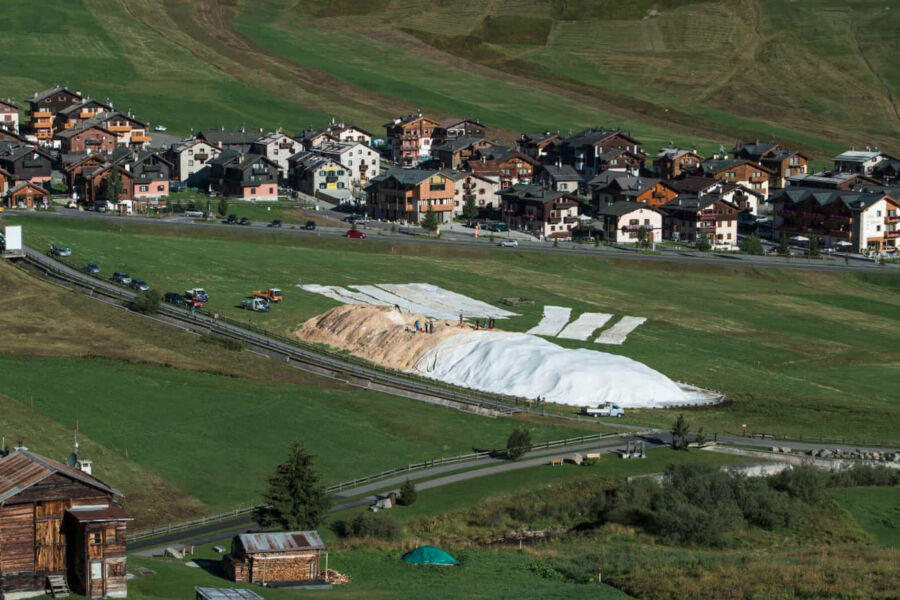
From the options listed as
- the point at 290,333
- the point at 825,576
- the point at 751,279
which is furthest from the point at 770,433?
the point at 751,279

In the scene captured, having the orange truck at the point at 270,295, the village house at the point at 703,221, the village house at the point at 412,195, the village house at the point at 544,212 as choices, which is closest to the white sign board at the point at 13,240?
the orange truck at the point at 270,295

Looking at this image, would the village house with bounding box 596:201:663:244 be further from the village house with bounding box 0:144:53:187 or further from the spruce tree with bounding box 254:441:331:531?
the spruce tree with bounding box 254:441:331:531

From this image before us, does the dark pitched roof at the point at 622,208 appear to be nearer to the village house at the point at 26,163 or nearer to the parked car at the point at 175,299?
the village house at the point at 26,163

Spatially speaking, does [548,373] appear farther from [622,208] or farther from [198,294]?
[622,208]

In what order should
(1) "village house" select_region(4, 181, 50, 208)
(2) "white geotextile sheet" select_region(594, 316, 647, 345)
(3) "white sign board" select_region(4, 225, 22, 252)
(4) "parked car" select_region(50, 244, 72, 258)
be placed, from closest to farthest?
(2) "white geotextile sheet" select_region(594, 316, 647, 345) → (3) "white sign board" select_region(4, 225, 22, 252) → (4) "parked car" select_region(50, 244, 72, 258) → (1) "village house" select_region(4, 181, 50, 208)

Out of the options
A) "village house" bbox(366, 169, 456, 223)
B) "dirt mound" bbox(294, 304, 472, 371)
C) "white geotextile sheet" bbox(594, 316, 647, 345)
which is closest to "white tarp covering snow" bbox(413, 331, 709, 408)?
"dirt mound" bbox(294, 304, 472, 371)

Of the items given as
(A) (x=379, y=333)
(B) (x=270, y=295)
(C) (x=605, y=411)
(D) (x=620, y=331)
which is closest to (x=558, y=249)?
(D) (x=620, y=331)
